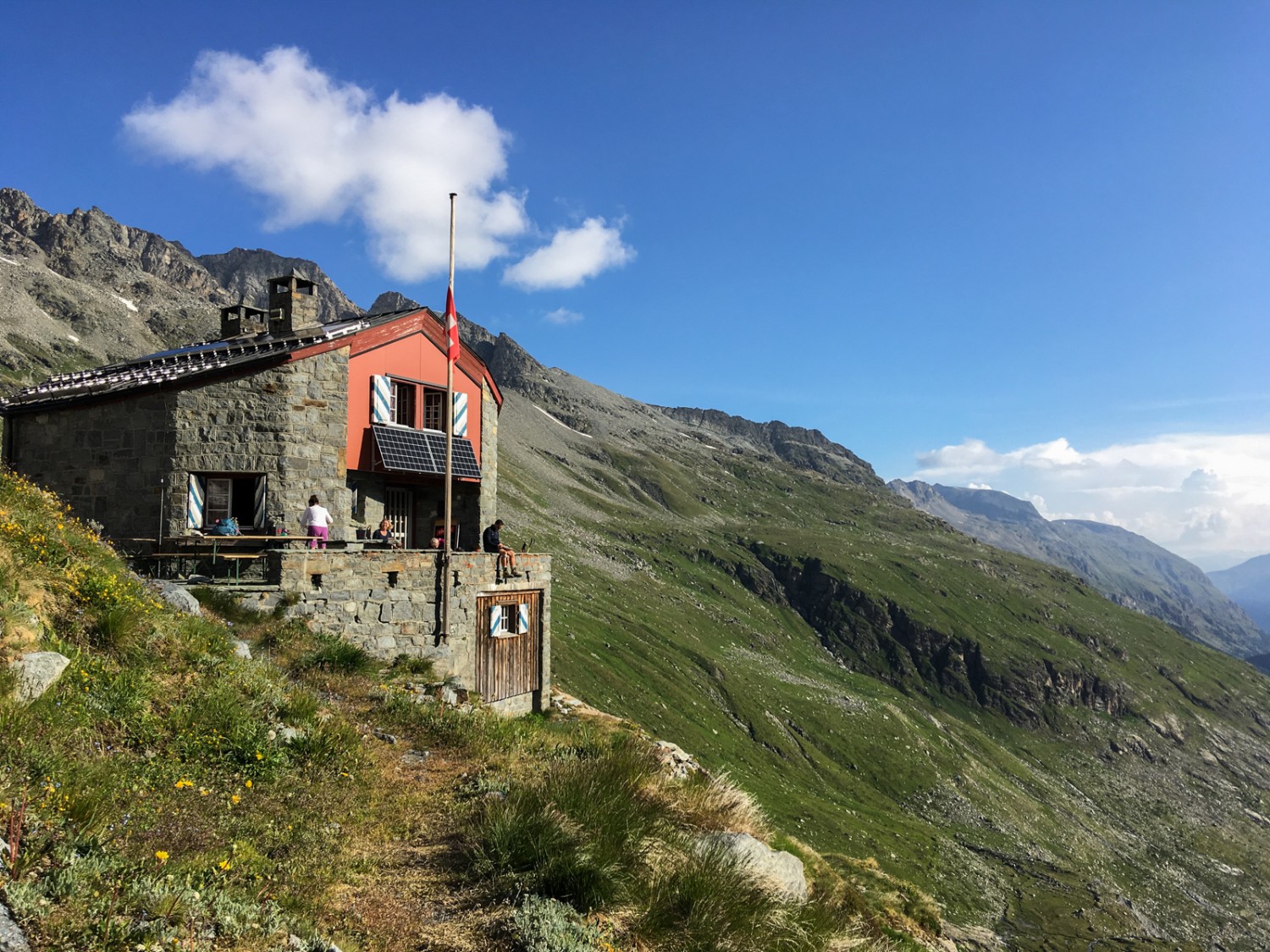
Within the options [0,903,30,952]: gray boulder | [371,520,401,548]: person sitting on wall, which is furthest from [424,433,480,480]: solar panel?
[0,903,30,952]: gray boulder

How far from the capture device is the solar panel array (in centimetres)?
2303

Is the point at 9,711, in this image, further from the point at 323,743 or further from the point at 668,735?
the point at 668,735

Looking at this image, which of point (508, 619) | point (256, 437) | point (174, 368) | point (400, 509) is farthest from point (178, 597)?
point (400, 509)

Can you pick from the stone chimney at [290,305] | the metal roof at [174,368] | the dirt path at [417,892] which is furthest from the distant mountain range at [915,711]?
the metal roof at [174,368]

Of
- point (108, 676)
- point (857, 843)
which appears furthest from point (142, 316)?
point (108, 676)

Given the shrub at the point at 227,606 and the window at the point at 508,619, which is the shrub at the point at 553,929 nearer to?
the shrub at the point at 227,606

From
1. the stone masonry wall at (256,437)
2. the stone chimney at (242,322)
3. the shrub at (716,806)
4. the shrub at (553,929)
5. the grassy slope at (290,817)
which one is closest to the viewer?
the grassy slope at (290,817)

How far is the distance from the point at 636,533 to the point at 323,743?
166140mm

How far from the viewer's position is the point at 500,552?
72.7ft

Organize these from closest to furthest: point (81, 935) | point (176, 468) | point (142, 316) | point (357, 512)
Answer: point (81, 935), point (176, 468), point (357, 512), point (142, 316)

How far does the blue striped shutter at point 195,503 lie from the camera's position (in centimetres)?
2036

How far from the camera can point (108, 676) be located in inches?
360

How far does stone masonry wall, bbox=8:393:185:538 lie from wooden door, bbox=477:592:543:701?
9.12m

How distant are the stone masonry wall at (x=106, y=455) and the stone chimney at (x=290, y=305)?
257 inches
